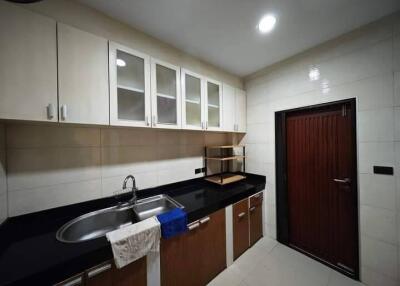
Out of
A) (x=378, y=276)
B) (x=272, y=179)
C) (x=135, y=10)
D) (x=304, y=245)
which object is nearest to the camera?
(x=135, y=10)

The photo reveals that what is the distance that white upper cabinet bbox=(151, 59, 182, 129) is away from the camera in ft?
4.50

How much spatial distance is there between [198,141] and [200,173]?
1.47 ft

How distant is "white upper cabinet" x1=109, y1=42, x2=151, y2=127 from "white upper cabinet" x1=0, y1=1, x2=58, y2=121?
0.33 meters

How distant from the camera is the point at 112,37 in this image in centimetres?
129

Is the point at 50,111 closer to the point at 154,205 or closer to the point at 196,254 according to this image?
the point at 154,205

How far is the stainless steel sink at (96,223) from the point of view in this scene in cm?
110

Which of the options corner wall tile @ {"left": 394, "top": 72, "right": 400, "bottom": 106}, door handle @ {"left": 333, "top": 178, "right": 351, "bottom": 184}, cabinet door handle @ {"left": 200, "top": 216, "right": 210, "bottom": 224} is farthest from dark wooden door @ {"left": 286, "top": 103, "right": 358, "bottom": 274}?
cabinet door handle @ {"left": 200, "top": 216, "right": 210, "bottom": 224}

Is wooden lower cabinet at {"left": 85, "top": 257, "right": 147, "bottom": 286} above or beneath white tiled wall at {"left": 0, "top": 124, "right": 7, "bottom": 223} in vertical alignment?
beneath

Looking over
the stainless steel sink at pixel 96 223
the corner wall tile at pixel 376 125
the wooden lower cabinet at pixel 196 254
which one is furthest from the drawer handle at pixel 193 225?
the corner wall tile at pixel 376 125

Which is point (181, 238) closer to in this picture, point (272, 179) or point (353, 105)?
point (272, 179)

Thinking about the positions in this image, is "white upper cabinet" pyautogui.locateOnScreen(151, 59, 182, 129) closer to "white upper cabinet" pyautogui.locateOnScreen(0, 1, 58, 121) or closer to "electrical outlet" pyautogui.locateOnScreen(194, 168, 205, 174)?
"white upper cabinet" pyautogui.locateOnScreen(0, 1, 58, 121)

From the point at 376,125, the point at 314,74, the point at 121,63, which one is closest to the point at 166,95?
the point at 121,63

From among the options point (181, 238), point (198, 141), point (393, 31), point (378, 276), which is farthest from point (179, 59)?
point (378, 276)

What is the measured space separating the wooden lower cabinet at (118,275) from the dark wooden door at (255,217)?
1329 mm
